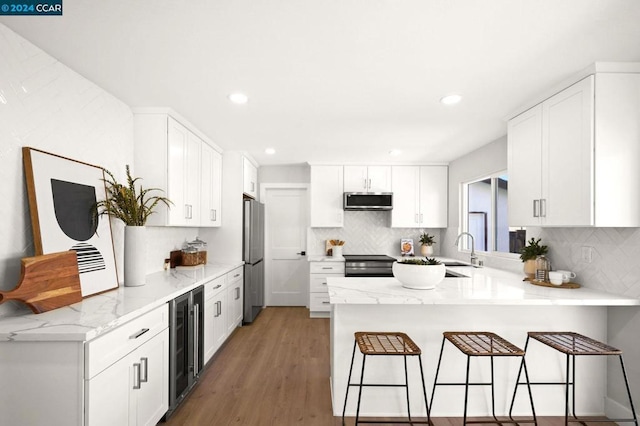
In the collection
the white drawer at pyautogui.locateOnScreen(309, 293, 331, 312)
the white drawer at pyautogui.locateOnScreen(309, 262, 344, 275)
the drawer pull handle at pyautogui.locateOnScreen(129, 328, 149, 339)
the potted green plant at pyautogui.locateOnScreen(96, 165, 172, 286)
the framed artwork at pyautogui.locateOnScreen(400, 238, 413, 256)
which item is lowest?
the white drawer at pyautogui.locateOnScreen(309, 293, 331, 312)

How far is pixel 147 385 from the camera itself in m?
2.08

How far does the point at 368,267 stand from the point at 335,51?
11.2 ft

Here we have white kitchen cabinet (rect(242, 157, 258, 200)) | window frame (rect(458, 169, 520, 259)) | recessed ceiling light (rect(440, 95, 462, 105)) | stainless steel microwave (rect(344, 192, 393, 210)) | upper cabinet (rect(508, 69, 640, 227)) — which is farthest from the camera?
stainless steel microwave (rect(344, 192, 393, 210))

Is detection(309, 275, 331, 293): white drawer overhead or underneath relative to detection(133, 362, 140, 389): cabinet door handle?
underneath

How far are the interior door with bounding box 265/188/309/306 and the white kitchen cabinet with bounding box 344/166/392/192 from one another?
2.71 ft

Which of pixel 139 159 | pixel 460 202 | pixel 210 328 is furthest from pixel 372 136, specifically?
pixel 210 328

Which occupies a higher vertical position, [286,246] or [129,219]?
[129,219]

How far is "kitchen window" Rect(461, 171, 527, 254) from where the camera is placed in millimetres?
3873

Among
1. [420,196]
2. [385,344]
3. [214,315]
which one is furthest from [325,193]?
[385,344]

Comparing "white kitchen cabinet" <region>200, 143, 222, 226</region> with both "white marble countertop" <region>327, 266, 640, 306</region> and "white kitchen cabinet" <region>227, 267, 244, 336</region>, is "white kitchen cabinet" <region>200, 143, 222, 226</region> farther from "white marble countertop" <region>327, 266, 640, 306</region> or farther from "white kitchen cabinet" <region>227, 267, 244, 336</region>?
"white marble countertop" <region>327, 266, 640, 306</region>

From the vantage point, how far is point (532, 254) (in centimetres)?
305

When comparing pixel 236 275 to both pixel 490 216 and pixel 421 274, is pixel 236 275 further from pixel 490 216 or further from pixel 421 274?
pixel 490 216

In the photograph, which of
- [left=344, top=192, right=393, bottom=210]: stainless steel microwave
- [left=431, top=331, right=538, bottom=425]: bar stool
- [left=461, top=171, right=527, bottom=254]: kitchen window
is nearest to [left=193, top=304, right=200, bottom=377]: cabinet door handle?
[left=431, top=331, right=538, bottom=425]: bar stool

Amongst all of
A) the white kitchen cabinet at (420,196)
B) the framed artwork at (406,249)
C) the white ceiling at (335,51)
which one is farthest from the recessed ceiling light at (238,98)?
the framed artwork at (406,249)
